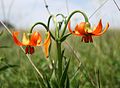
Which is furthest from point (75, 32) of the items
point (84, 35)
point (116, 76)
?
point (116, 76)

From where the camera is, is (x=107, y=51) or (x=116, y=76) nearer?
(x=116, y=76)

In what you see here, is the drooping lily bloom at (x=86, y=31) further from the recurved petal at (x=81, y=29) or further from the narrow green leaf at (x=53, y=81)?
the narrow green leaf at (x=53, y=81)

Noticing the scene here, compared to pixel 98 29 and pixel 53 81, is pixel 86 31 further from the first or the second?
pixel 53 81

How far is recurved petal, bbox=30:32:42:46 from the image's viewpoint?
1.94 m

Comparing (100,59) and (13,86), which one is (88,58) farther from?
(13,86)

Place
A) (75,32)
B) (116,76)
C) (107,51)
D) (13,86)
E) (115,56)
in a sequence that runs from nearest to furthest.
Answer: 1. (75,32)
2. (13,86)
3. (116,76)
4. (115,56)
5. (107,51)

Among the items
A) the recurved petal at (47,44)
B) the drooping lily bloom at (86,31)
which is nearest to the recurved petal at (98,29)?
the drooping lily bloom at (86,31)

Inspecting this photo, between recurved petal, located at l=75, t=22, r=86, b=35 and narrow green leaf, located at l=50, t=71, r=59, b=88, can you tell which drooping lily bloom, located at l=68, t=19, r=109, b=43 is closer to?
recurved petal, located at l=75, t=22, r=86, b=35

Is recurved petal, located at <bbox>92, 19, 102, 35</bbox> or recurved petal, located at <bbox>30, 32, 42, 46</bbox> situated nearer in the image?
recurved petal, located at <bbox>92, 19, 102, 35</bbox>

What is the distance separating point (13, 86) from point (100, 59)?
4.94ft

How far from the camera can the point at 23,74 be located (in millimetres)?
3314

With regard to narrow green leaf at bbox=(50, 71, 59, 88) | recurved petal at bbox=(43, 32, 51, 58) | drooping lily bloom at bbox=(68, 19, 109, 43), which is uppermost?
drooping lily bloom at bbox=(68, 19, 109, 43)

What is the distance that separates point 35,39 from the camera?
1.95 metres

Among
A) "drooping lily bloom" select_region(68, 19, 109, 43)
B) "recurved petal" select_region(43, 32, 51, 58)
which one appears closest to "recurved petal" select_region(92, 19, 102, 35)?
"drooping lily bloom" select_region(68, 19, 109, 43)
